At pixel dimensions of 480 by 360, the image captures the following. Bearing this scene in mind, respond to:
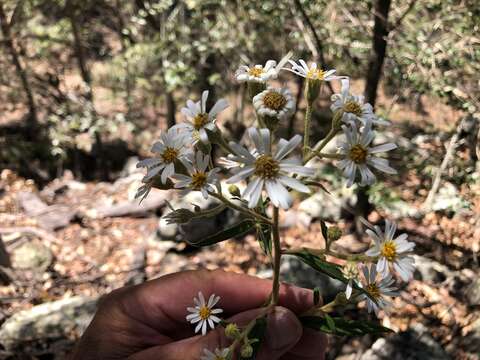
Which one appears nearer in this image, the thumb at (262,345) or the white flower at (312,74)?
the white flower at (312,74)

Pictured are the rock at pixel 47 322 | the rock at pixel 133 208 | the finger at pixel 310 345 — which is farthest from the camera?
the rock at pixel 133 208

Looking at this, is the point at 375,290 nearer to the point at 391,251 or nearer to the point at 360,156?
the point at 391,251

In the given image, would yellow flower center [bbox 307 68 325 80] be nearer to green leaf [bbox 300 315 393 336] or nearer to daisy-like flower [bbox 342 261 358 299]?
daisy-like flower [bbox 342 261 358 299]

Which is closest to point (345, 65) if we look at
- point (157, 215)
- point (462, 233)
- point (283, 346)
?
point (462, 233)

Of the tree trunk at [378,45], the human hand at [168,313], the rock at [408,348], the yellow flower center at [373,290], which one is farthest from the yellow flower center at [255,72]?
the rock at [408,348]

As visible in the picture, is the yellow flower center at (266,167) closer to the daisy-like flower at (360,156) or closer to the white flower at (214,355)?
the daisy-like flower at (360,156)

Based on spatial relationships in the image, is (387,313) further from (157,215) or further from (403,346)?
(157,215)

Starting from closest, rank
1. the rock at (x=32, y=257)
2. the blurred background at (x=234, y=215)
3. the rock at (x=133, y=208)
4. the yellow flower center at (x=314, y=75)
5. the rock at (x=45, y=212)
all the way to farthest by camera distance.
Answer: the yellow flower center at (x=314, y=75)
the blurred background at (x=234, y=215)
the rock at (x=32, y=257)
the rock at (x=45, y=212)
the rock at (x=133, y=208)
